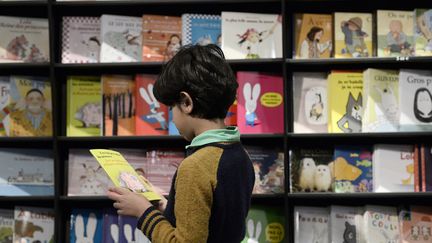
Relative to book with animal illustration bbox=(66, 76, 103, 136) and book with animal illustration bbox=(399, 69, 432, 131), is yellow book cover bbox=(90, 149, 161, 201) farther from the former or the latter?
book with animal illustration bbox=(399, 69, 432, 131)

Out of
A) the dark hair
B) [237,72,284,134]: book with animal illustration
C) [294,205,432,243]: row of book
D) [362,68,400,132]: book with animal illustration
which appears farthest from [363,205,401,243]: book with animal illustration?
the dark hair

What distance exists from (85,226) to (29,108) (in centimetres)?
67

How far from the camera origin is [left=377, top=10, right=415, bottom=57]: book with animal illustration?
10.2ft

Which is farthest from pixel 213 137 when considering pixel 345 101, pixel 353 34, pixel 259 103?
pixel 353 34

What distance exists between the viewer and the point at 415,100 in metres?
3.11

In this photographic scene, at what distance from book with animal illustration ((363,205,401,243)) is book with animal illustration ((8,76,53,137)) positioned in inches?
65.9

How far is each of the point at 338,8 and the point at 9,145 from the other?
73.8 inches

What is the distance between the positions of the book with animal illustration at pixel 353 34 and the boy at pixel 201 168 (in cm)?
174

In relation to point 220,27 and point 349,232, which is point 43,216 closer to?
Answer: point 220,27

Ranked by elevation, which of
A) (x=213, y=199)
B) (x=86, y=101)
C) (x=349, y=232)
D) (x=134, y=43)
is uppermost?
(x=134, y=43)

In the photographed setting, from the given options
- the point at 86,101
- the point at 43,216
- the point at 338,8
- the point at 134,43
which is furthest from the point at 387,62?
the point at 43,216

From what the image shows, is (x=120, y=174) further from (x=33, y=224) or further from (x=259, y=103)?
(x=33, y=224)

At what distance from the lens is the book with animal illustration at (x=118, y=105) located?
3148 millimetres

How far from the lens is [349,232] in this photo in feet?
10.1
